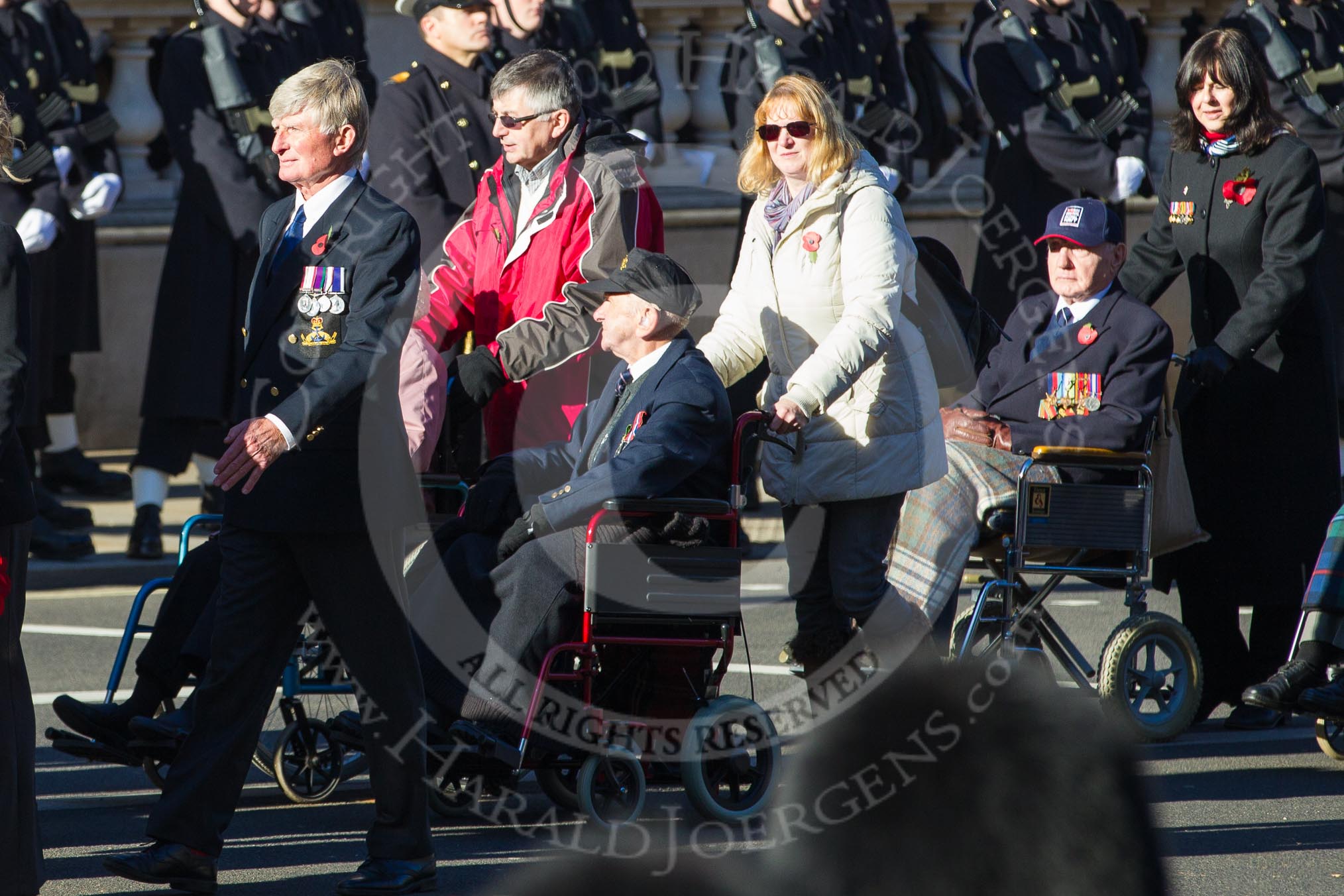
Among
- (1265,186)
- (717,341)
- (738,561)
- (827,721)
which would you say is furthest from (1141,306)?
(827,721)

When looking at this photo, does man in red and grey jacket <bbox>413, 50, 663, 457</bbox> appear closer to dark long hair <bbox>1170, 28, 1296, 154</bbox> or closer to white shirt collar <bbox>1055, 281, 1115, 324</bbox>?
white shirt collar <bbox>1055, 281, 1115, 324</bbox>

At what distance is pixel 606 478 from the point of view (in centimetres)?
532

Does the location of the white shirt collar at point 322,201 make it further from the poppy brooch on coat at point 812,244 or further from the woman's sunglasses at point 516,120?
the woman's sunglasses at point 516,120

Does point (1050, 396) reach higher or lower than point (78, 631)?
higher

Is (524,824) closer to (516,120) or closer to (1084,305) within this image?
(516,120)

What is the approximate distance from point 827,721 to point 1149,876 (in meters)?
0.30

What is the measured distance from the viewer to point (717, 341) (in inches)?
230

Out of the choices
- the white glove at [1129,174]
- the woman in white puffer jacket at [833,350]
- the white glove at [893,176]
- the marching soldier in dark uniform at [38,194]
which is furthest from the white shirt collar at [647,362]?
the white glove at [1129,174]

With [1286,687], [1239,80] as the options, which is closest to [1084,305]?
[1239,80]

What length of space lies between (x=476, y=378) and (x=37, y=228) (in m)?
3.64

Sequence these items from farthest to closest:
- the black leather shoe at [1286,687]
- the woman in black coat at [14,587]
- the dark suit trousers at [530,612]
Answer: the black leather shoe at [1286,687]
the dark suit trousers at [530,612]
the woman in black coat at [14,587]

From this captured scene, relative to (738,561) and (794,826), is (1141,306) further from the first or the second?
(794,826)

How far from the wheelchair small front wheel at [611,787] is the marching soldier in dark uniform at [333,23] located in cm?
511

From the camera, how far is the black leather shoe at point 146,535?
9195 millimetres
